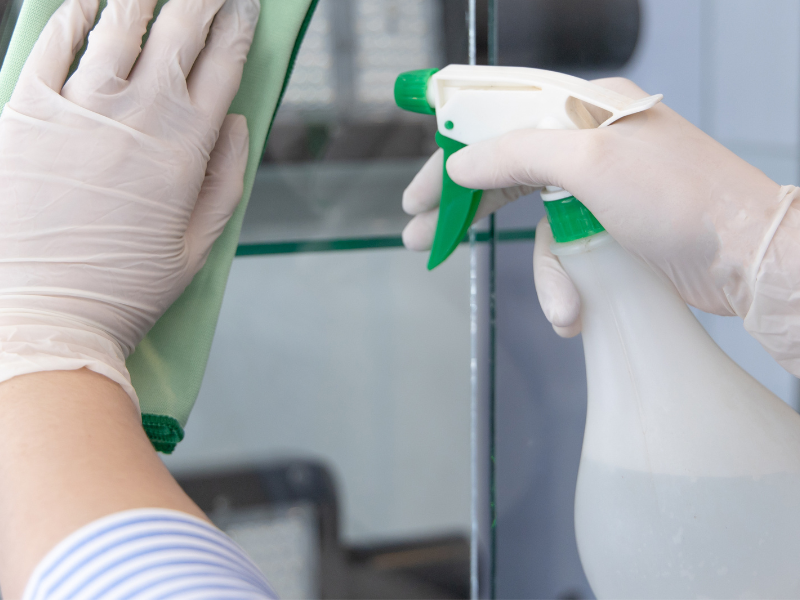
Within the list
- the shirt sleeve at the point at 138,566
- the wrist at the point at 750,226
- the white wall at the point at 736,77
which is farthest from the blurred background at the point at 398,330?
the shirt sleeve at the point at 138,566

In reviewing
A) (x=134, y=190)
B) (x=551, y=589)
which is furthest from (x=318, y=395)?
(x=134, y=190)

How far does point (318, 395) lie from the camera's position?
92 centimetres

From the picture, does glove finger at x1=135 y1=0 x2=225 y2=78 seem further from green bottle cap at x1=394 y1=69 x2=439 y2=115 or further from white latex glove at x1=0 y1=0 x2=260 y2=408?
green bottle cap at x1=394 y1=69 x2=439 y2=115

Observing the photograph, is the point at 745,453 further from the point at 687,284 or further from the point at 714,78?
the point at 714,78

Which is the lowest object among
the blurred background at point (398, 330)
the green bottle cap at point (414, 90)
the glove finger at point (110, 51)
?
the blurred background at point (398, 330)

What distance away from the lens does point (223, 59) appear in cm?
46

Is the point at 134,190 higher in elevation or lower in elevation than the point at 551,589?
higher

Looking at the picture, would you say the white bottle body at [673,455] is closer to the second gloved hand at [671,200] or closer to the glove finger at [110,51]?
the second gloved hand at [671,200]

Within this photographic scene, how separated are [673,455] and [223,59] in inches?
16.7

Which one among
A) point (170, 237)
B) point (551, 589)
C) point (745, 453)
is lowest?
point (551, 589)

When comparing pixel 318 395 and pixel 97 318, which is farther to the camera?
pixel 318 395

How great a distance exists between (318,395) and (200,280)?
465 millimetres

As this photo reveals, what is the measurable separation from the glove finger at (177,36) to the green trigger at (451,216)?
8.2 inches

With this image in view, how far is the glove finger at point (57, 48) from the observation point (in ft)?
1.36
